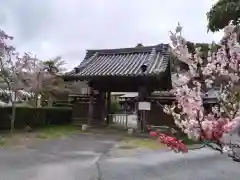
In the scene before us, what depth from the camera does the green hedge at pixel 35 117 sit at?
16.4 m

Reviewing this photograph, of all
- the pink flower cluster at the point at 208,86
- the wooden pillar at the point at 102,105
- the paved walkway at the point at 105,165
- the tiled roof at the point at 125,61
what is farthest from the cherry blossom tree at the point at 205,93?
the wooden pillar at the point at 102,105

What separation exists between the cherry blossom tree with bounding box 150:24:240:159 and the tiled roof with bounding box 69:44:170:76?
11.6 meters

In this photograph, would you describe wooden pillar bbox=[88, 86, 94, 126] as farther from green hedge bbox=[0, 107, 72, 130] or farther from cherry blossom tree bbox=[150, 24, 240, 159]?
cherry blossom tree bbox=[150, 24, 240, 159]

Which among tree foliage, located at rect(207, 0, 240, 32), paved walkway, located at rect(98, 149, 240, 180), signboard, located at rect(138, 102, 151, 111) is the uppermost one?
tree foliage, located at rect(207, 0, 240, 32)

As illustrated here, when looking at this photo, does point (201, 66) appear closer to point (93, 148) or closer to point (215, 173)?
point (215, 173)

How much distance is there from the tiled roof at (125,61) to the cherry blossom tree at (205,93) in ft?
38.2

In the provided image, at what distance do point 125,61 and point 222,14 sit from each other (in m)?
10.2

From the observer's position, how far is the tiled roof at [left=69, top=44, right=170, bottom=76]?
1644cm

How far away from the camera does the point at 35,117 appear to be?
18266 mm

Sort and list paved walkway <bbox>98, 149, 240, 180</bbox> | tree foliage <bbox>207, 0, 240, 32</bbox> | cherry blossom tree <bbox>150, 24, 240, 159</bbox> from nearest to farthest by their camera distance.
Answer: cherry blossom tree <bbox>150, 24, 240, 159</bbox> < paved walkway <bbox>98, 149, 240, 180</bbox> < tree foliage <bbox>207, 0, 240, 32</bbox>

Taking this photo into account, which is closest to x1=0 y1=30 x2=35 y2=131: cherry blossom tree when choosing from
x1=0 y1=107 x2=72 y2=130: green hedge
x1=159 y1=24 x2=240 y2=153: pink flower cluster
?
x1=0 y1=107 x2=72 y2=130: green hedge

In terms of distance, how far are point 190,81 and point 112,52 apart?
16842 millimetres

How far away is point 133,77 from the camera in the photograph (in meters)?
16.1

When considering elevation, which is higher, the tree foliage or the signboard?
the tree foliage
